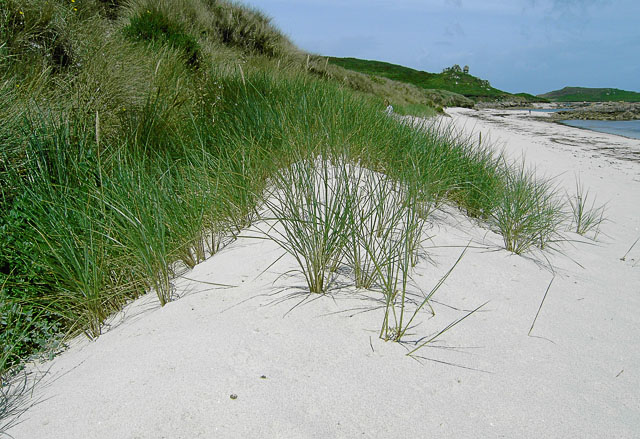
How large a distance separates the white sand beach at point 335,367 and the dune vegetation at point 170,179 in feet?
0.46

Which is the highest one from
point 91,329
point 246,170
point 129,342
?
point 246,170

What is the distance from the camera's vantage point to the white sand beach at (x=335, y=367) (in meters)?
1.03

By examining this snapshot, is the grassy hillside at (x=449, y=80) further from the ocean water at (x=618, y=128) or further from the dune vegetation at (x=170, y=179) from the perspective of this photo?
the dune vegetation at (x=170, y=179)

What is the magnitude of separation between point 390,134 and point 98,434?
3252 mm

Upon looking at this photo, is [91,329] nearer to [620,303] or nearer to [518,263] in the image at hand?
[518,263]

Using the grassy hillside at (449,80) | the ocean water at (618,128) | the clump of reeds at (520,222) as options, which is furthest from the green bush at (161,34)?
the grassy hillside at (449,80)

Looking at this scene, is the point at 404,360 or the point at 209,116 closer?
the point at 404,360

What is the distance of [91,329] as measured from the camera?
166cm

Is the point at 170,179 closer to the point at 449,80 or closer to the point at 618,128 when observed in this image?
the point at 618,128

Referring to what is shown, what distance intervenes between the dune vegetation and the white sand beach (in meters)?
0.14

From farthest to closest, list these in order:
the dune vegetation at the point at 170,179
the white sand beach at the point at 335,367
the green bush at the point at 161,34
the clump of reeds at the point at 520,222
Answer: the green bush at the point at 161,34 → the clump of reeds at the point at 520,222 → the dune vegetation at the point at 170,179 → the white sand beach at the point at 335,367

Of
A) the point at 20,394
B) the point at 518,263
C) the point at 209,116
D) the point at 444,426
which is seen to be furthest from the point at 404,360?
the point at 209,116

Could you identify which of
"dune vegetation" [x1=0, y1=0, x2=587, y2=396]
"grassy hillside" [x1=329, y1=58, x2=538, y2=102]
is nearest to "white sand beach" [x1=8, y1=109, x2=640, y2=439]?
"dune vegetation" [x1=0, y1=0, x2=587, y2=396]

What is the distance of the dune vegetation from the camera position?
1.67m
